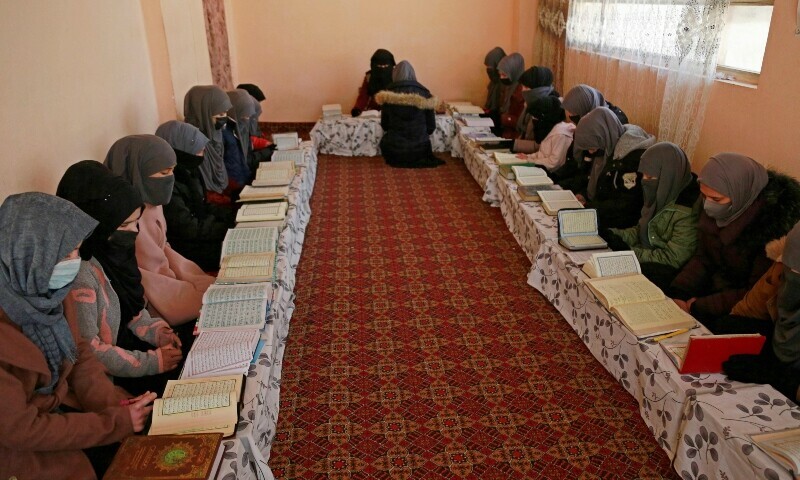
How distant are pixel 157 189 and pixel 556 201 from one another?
8.47 feet

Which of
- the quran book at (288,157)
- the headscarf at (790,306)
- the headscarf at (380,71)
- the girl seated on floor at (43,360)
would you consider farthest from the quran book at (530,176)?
the headscarf at (380,71)

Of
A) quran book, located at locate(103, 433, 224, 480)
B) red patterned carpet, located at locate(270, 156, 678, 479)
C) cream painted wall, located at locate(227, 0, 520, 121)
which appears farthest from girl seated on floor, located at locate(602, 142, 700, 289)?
cream painted wall, located at locate(227, 0, 520, 121)

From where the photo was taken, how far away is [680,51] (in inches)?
153

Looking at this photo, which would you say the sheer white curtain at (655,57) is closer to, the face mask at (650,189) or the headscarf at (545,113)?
the headscarf at (545,113)

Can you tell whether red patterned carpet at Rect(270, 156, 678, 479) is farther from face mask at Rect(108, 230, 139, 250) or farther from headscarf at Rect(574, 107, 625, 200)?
face mask at Rect(108, 230, 139, 250)

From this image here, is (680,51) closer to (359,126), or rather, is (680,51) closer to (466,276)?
(466,276)

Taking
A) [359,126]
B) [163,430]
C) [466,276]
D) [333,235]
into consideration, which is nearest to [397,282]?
[466,276]

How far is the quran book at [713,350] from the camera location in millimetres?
2059

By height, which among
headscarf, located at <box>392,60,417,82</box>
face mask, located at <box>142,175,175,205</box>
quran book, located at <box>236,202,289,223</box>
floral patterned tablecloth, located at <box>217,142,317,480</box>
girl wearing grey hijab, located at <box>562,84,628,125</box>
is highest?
headscarf, located at <box>392,60,417,82</box>

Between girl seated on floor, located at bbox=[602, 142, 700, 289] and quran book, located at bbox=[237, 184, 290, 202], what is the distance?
2269 mm

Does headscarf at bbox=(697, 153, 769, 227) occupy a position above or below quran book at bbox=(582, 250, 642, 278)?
above

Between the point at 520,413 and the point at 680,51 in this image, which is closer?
the point at 520,413

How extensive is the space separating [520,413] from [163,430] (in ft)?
5.26

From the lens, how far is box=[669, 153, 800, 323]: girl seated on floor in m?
2.52
